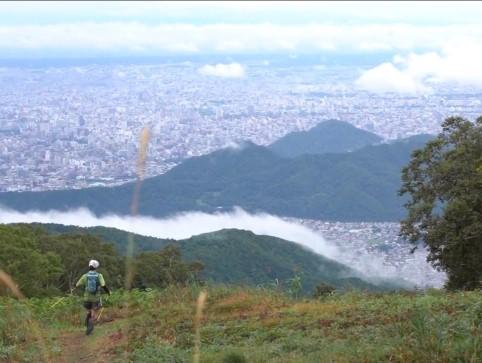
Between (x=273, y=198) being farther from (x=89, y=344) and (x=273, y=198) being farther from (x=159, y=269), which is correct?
(x=89, y=344)

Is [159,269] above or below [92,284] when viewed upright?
below

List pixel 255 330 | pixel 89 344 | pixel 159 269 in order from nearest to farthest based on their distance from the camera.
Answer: pixel 255 330, pixel 89 344, pixel 159 269

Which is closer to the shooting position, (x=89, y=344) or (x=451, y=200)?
(x=89, y=344)

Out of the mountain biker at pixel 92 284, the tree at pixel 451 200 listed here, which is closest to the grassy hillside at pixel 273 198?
the tree at pixel 451 200

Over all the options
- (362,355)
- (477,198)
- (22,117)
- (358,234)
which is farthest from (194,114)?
(362,355)

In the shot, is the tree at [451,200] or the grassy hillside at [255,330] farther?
the tree at [451,200]

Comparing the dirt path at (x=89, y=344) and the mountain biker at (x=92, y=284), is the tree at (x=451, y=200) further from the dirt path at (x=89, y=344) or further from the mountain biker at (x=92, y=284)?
the dirt path at (x=89, y=344)

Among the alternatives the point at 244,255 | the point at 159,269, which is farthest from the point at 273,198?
the point at 159,269
